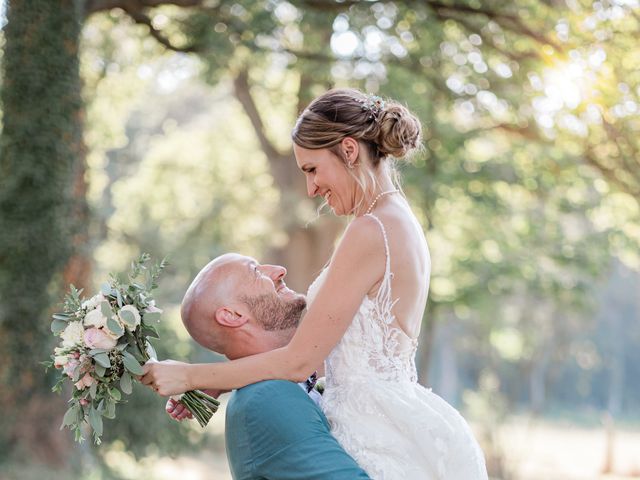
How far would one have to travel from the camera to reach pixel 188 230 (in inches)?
651

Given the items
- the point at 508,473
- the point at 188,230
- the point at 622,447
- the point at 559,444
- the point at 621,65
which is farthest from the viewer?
the point at 559,444

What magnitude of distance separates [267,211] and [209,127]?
753 cm

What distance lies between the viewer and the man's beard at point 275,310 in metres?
2.99

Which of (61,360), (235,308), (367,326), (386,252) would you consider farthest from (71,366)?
(386,252)

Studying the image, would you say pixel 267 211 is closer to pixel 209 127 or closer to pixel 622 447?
pixel 209 127

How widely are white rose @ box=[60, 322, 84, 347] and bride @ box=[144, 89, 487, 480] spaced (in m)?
0.25

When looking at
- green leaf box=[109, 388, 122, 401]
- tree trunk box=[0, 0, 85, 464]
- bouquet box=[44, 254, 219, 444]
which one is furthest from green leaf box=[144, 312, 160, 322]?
tree trunk box=[0, 0, 85, 464]

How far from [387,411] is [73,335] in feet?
3.29

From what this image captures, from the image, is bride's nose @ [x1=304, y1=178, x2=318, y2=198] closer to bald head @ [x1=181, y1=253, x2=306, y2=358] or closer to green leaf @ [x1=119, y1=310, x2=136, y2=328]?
bald head @ [x1=181, y1=253, x2=306, y2=358]

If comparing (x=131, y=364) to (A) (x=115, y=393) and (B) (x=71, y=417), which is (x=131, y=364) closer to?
(A) (x=115, y=393)

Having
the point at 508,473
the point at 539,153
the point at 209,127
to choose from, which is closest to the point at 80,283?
the point at 539,153

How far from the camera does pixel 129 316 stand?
2.97 meters

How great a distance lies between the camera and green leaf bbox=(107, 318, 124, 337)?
2928 mm

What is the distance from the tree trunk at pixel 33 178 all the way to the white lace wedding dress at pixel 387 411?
7629mm
